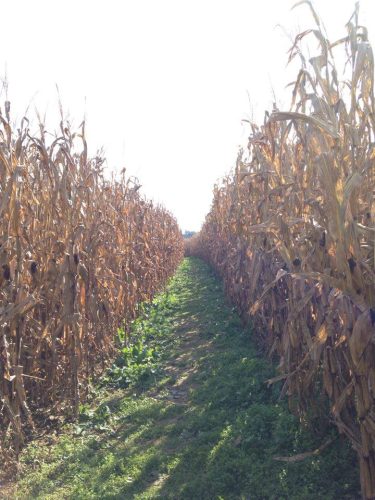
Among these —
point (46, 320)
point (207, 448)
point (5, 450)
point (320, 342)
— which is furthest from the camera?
point (46, 320)

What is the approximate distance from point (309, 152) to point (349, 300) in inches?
48.9

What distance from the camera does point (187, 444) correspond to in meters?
4.07

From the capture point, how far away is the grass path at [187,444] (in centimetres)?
331

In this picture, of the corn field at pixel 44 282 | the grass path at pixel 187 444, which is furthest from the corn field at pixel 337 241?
the corn field at pixel 44 282

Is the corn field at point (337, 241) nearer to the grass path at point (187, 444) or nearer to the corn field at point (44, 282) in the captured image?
the grass path at point (187, 444)

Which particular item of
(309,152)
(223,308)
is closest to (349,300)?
(309,152)

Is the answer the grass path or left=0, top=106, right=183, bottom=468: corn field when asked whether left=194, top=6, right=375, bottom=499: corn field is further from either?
left=0, top=106, right=183, bottom=468: corn field

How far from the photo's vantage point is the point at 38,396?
14.0 ft

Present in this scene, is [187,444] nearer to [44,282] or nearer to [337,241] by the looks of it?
[44,282]

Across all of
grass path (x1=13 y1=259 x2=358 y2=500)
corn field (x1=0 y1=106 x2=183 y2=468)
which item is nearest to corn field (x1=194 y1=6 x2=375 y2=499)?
grass path (x1=13 y1=259 x2=358 y2=500)

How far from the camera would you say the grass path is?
3.31 meters

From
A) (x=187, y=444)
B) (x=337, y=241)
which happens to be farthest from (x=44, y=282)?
(x=337, y=241)

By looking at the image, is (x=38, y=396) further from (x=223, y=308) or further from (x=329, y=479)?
(x=223, y=308)

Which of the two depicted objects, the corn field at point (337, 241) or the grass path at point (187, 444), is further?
the grass path at point (187, 444)
